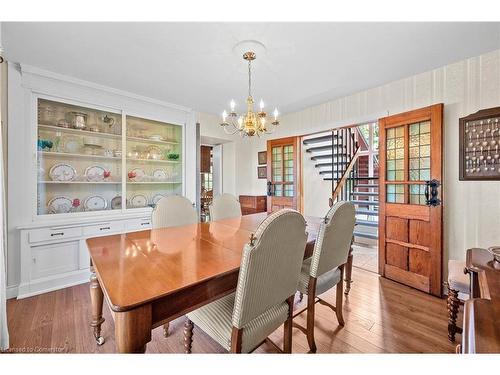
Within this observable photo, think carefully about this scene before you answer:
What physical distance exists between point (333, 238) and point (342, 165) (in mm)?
3564

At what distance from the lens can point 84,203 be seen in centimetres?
287

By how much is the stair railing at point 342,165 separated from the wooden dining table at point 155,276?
318 cm

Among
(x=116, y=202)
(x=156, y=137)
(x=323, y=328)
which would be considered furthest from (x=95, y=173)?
(x=323, y=328)

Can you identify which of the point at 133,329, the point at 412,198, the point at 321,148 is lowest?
the point at 133,329

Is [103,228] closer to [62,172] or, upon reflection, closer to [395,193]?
[62,172]

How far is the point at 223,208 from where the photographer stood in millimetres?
2652

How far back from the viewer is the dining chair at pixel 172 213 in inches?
81.0

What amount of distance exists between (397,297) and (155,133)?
3821mm

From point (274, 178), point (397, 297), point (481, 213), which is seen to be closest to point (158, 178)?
point (274, 178)

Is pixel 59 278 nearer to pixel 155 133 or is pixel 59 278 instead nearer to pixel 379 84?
pixel 155 133

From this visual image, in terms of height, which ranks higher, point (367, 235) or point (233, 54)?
point (233, 54)

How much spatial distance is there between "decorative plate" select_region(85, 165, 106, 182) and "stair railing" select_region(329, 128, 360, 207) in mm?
3893

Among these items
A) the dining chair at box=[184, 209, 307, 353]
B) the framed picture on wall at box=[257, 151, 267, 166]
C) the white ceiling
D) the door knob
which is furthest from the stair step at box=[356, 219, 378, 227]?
the dining chair at box=[184, 209, 307, 353]

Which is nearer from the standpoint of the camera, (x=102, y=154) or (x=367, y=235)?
(x=102, y=154)
